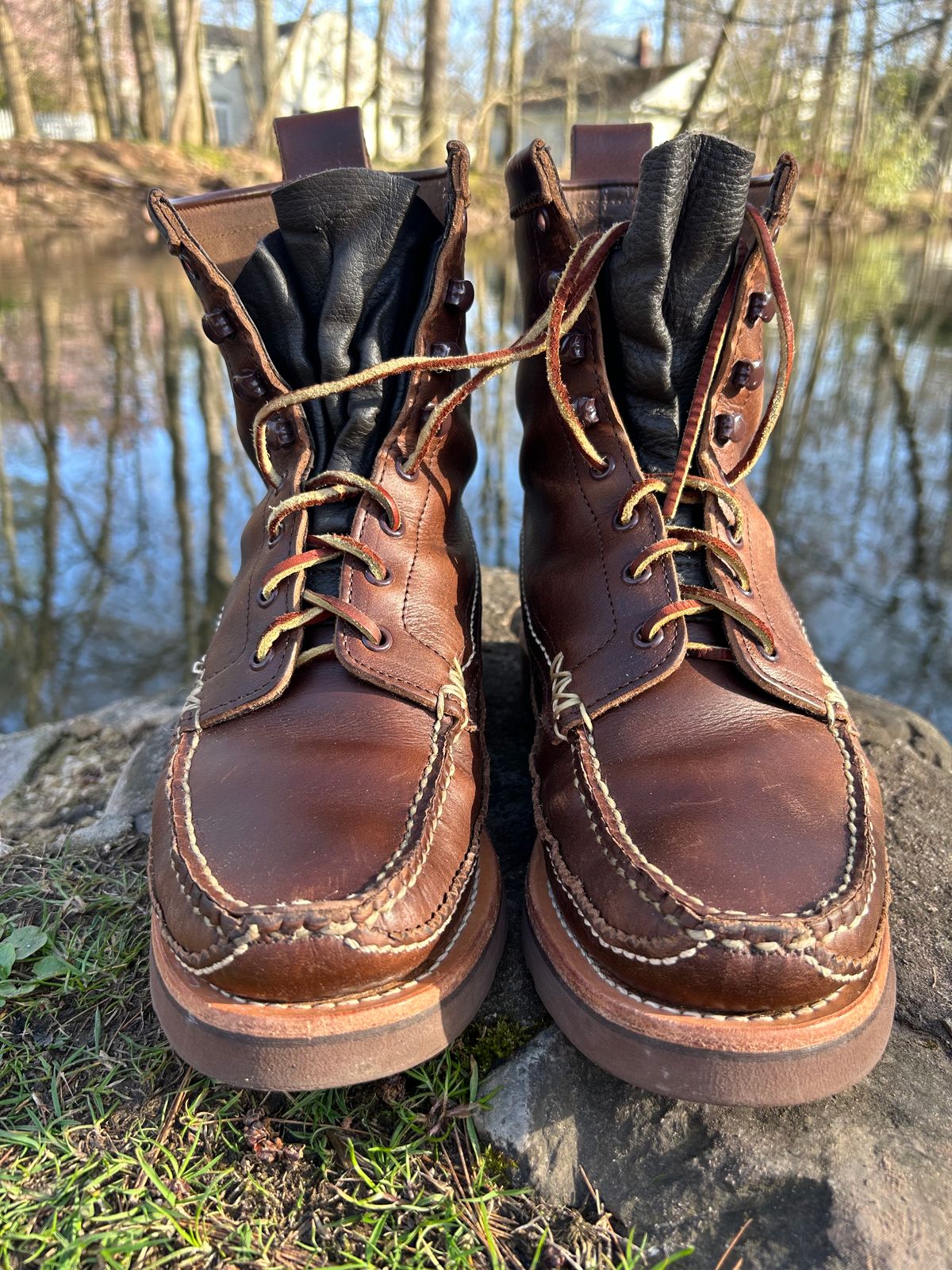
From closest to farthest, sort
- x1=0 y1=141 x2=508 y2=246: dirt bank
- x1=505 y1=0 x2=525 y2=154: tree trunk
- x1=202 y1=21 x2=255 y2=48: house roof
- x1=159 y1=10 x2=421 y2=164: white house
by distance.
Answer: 1. x1=0 y1=141 x2=508 y2=246: dirt bank
2. x1=505 y1=0 x2=525 y2=154: tree trunk
3. x1=159 y1=10 x2=421 y2=164: white house
4. x1=202 y1=21 x2=255 y2=48: house roof

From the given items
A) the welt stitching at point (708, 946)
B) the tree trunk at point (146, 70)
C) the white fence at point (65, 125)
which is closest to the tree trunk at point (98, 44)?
the tree trunk at point (146, 70)

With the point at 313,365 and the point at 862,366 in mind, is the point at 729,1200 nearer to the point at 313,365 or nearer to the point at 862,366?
the point at 313,365

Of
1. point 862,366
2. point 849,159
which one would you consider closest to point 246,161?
point 849,159

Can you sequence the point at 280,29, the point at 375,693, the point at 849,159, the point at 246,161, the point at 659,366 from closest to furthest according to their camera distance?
the point at 375,693 → the point at 659,366 → the point at 246,161 → the point at 849,159 → the point at 280,29

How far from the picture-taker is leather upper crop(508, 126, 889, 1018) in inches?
40.8

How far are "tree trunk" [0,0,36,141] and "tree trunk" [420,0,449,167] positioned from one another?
337 inches

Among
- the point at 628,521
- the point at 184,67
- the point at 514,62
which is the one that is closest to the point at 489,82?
the point at 514,62

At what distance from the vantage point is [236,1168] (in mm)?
1106

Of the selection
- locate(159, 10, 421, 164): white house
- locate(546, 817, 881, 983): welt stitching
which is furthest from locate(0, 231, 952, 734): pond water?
locate(159, 10, 421, 164): white house

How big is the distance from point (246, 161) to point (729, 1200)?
23389mm

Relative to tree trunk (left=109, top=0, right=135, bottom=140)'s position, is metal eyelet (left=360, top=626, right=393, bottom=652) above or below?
below

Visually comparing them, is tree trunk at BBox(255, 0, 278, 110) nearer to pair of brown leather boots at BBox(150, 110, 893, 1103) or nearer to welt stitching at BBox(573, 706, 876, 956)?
pair of brown leather boots at BBox(150, 110, 893, 1103)

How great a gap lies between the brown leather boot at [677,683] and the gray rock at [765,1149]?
11cm

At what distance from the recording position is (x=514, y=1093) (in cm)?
120
